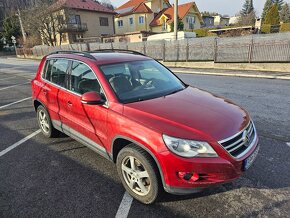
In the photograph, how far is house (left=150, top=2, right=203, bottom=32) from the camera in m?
48.3

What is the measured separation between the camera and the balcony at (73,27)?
4104 centimetres

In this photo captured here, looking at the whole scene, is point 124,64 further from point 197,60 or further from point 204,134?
point 197,60

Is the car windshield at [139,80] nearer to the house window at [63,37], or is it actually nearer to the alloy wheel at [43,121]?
the alloy wheel at [43,121]

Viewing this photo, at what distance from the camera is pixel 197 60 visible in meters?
17.9

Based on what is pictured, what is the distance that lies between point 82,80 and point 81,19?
1822 inches

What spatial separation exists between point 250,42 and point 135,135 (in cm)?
1440

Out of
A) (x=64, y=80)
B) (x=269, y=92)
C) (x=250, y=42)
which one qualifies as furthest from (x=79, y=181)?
(x=250, y=42)

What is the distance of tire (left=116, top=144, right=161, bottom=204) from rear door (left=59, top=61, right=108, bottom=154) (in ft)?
1.56

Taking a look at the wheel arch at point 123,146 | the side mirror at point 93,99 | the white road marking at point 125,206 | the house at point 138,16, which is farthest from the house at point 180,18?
the white road marking at point 125,206

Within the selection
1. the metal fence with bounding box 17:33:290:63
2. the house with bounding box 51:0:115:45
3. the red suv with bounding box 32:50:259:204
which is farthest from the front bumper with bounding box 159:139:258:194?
the house with bounding box 51:0:115:45

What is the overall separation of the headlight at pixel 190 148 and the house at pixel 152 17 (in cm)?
4807

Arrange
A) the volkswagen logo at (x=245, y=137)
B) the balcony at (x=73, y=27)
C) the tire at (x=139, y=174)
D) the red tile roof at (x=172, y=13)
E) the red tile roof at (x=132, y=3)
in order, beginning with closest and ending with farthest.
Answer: the tire at (x=139, y=174) → the volkswagen logo at (x=245, y=137) → the balcony at (x=73, y=27) → the red tile roof at (x=172, y=13) → the red tile roof at (x=132, y=3)

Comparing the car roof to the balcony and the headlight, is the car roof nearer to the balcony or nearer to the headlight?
the headlight

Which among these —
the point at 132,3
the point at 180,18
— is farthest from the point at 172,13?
the point at 132,3
